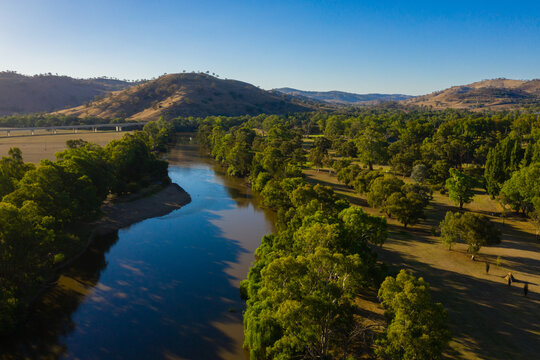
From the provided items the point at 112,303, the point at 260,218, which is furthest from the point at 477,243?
the point at 112,303

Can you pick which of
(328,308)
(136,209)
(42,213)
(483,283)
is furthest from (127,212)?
(483,283)

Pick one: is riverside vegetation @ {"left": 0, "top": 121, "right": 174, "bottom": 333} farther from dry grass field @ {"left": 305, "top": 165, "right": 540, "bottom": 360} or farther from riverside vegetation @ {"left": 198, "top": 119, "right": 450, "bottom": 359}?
dry grass field @ {"left": 305, "top": 165, "right": 540, "bottom": 360}

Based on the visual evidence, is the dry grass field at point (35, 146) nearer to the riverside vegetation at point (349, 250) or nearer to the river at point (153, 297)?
the riverside vegetation at point (349, 250)

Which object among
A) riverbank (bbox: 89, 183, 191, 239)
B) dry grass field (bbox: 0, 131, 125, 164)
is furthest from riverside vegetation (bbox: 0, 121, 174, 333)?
dry grass field (bbox: 0, 131, 125, 164)

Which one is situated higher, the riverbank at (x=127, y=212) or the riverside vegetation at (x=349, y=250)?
the riverside vegetation at (x=349, y=250)

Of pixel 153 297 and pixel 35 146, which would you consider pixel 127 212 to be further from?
pixel 35 146

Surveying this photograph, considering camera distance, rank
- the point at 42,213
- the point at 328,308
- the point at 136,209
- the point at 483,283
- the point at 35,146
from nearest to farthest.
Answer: the point at 328,308 < the point at 483,283 < the point at 42,213 < the point at 136,209 < the point at 35,146

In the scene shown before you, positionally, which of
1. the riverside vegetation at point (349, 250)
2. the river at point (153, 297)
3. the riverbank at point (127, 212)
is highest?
the riverside vegetation at point (349, 250)

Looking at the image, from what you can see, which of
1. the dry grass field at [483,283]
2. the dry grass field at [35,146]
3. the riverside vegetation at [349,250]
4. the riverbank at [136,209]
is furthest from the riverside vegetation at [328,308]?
the dry grass field at [35,146]
